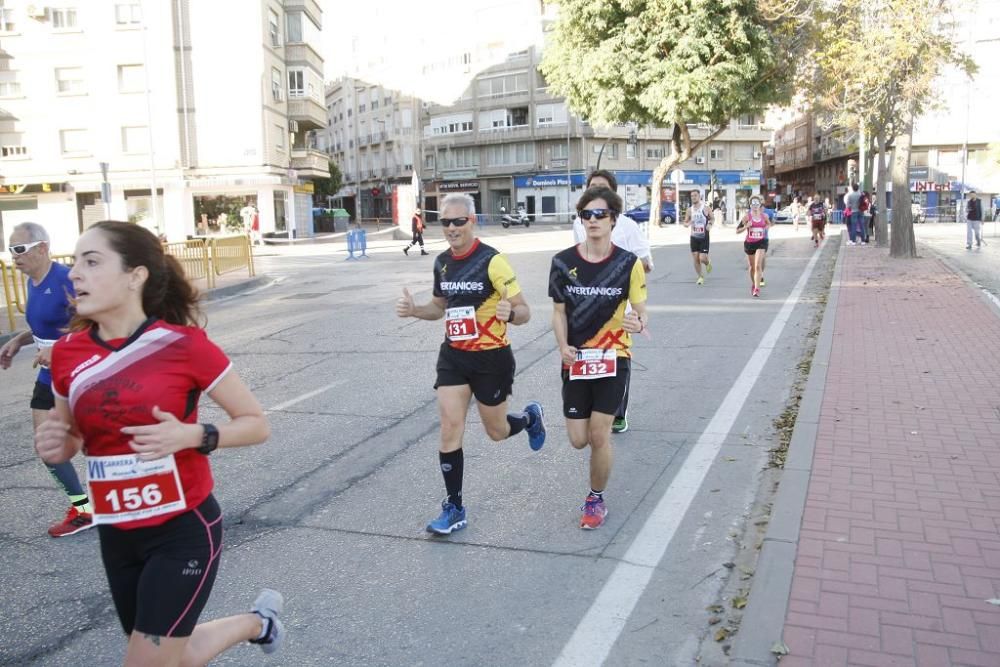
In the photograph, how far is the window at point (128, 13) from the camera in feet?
136

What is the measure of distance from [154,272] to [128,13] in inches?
1766

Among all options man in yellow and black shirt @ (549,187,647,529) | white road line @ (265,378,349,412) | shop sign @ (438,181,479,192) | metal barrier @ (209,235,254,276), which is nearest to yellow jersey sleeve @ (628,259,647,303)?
man in yellow and black shirt @ (549,187,647,529)

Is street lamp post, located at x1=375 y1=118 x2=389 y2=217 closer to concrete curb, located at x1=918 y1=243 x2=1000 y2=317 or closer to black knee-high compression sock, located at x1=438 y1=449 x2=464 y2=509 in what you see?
concrete curb, located at x1=918 y1=243 x2=1000 y2=317

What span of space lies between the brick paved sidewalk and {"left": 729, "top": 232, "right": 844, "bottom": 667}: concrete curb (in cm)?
5

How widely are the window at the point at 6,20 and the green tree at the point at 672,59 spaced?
26461 mm

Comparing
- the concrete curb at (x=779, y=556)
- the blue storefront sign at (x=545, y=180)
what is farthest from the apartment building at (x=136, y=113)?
the concrete curb at (x=779, y=556)

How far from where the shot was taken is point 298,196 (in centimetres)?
4650

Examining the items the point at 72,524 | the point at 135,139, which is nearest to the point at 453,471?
the point at 72,524

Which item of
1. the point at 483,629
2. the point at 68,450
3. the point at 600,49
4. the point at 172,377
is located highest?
the point at 600,49

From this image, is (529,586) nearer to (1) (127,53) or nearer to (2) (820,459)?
(2) (820,459)

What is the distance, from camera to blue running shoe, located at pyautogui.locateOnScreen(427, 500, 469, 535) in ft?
15.7

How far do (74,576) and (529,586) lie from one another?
2.29 meters

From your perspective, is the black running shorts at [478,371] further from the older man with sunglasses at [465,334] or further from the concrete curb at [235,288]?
the concrete curb at [235,288]

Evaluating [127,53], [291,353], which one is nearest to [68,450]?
[291,353]
